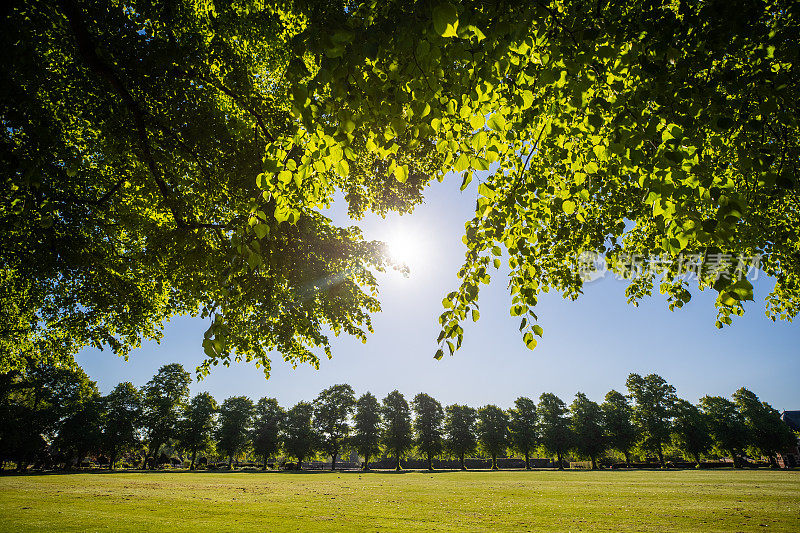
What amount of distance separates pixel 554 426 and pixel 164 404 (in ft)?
251

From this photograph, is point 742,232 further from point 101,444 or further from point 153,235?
point 101,444

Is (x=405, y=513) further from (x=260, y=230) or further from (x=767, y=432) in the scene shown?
(x=767, y=432)

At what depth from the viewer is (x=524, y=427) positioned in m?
74.7

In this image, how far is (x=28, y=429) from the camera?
165 ft

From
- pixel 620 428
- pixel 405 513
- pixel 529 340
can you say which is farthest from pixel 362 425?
pixel 529 340

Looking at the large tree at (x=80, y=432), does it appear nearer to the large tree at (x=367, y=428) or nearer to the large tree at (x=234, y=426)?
the large tree at (x=234, y=426)

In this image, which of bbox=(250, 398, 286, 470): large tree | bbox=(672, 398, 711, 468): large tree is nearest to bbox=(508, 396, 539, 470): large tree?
bbox=(672, 398, 711, 468): large tree

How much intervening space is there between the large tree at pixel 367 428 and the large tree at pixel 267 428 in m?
16.7

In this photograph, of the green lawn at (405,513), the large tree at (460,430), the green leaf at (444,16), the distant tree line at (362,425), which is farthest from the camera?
the large tree at (460,430)

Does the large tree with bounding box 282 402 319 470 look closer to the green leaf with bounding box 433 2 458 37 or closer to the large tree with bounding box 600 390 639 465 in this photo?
the large tree with bounding box 600 390 639 465

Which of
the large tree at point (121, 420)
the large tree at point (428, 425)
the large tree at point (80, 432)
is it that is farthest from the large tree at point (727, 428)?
the large tree at point (80, 432)

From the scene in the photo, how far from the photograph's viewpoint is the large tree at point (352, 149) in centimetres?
287

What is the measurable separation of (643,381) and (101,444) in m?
103

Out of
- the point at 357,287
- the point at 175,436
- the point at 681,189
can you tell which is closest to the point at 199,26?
the point at 357,287
